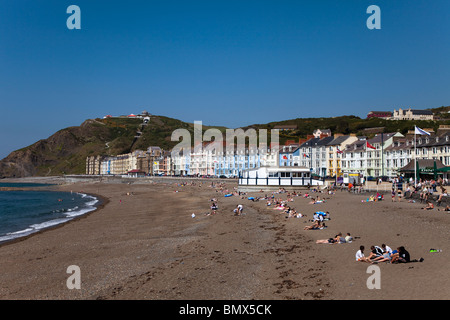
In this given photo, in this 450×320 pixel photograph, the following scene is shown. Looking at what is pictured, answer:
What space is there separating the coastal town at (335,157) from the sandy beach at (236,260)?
65.7ft

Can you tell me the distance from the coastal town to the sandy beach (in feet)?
65.7

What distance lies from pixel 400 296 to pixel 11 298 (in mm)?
11828

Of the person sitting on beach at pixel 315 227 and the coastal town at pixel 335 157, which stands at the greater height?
the coastal town at pixel 335 157

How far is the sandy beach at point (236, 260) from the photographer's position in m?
10.1

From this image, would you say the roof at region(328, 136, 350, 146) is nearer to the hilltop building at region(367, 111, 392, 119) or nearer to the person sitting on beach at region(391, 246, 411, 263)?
the person sitting on beach at region(391, 246, 411, 263)

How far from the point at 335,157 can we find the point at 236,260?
63.6 meters

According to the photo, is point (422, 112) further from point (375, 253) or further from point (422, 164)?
point (375, 253)

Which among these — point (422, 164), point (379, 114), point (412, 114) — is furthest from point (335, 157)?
point (379, 114)

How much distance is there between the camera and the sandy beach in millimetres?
10109

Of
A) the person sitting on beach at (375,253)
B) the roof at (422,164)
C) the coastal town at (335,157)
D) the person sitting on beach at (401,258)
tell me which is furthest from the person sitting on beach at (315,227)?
the roof at (422,164)

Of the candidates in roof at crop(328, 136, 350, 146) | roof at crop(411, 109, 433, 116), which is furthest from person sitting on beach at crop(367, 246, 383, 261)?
roof at crop(411, 109, 433, 116)

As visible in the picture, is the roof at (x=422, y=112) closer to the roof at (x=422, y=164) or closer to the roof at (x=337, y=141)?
the roof at (x=337, y=141)
